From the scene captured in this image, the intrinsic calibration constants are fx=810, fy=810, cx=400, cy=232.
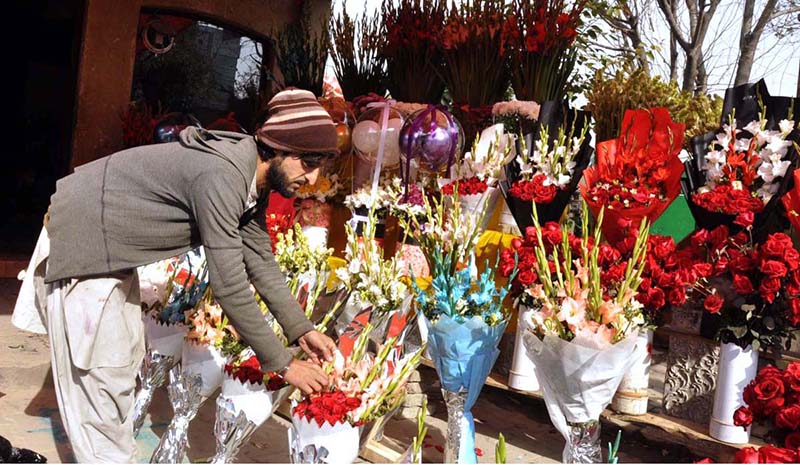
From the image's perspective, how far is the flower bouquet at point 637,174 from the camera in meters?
3.04

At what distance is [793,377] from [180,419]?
1.92m

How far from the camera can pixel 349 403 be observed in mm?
2258

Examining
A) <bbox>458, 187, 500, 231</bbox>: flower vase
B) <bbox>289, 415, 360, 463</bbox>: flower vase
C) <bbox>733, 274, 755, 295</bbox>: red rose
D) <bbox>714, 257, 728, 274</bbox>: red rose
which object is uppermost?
<bbox>458, 187, 500, 231</bbox>: flower vase

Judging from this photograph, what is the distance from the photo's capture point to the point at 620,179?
3125 millimetres

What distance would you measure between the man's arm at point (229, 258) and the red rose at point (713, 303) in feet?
4.90

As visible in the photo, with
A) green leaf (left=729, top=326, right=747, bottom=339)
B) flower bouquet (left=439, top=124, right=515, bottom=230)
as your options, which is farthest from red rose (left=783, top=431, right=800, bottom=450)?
flower bouquet (left=439, top=124, right=515, bottom=230)

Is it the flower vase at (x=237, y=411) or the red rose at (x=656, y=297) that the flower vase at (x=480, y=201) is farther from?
the flower vase at (x=237, y=411)

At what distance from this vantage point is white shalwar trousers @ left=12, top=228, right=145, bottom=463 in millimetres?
2258

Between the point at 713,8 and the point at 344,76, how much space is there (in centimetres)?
769

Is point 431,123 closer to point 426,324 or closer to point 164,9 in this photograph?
point 426,324

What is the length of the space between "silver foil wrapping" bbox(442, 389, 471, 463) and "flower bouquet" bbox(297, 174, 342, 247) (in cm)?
180

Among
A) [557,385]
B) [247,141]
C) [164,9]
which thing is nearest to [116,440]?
[247,141]

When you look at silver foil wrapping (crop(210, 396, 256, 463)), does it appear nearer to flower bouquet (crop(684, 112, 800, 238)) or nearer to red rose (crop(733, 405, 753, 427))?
red rose (crop(733, 405, 753, 427))

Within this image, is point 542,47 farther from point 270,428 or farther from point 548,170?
point 270,428
